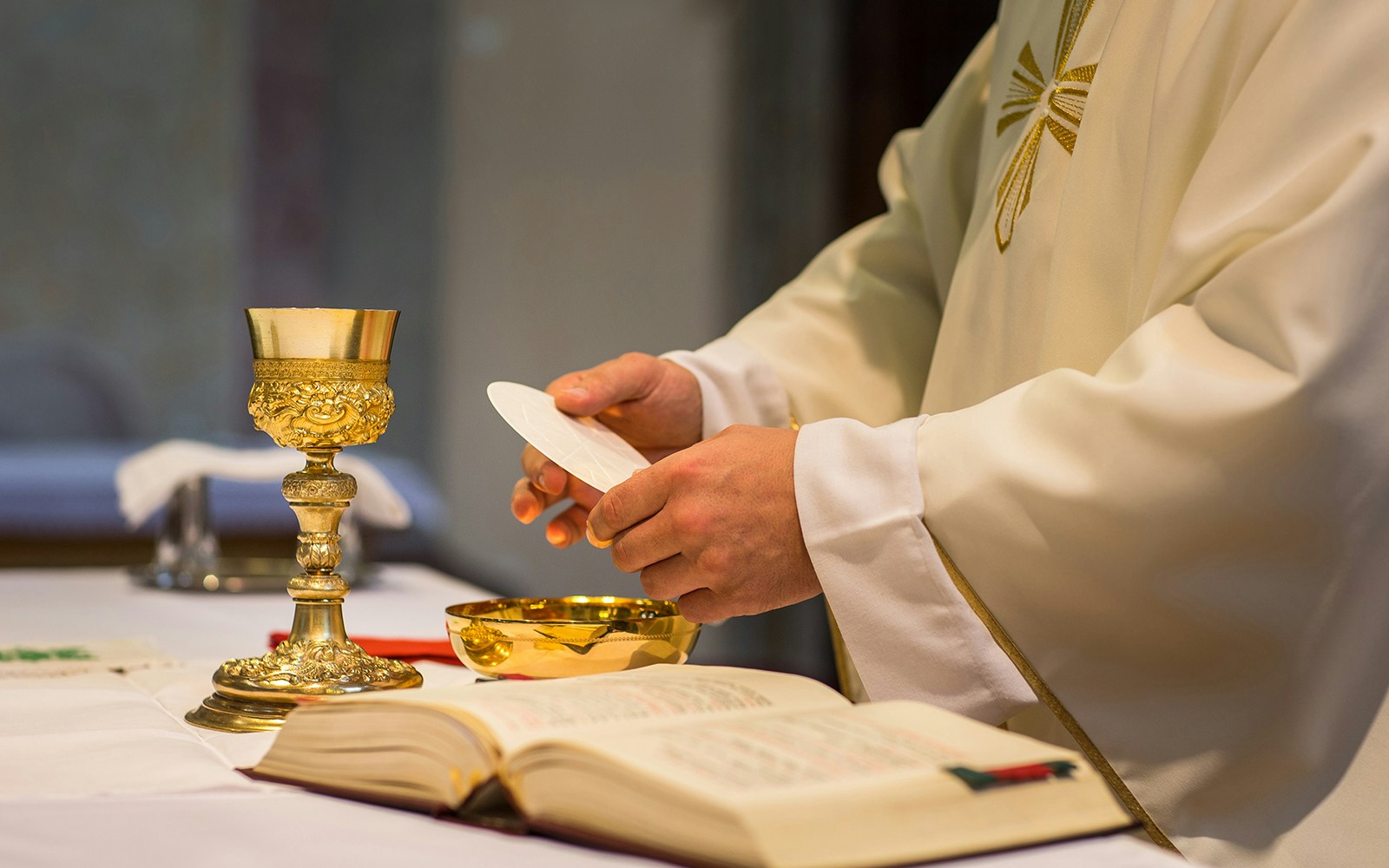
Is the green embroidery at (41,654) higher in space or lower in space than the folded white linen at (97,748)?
lower

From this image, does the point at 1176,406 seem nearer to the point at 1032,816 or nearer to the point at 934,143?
the point at 1032,816

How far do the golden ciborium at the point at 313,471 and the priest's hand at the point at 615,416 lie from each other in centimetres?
35

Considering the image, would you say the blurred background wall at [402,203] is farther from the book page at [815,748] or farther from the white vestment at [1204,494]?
the book page at [815,748]

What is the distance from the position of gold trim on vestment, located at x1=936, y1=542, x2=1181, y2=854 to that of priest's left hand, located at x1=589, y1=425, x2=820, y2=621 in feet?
0.42

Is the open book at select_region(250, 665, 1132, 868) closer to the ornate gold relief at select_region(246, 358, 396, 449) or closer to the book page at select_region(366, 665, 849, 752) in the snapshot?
the book page at select_region(366, 665, 849, 752)

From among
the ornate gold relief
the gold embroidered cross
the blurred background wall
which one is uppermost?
the gold embroidered cross

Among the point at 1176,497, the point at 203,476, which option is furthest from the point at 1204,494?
the point at 203,476

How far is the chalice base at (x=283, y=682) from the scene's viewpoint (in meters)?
1.12

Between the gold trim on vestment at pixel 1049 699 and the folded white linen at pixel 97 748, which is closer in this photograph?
the folded white linen at pixel 97 748

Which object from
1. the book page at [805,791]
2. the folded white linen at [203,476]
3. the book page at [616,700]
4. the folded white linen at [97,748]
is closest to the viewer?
the book page at [805,791]

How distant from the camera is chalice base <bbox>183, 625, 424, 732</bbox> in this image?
3.68 feet

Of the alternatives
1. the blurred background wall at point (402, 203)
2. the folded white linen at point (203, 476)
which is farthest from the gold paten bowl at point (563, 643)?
the blurred background wall at point (402, 203)

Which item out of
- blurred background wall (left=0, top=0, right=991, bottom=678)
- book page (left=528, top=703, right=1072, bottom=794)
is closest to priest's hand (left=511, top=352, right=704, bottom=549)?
book page (left=528, top=703, right=1072, bottom=794)

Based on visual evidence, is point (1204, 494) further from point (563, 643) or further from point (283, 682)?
point (283, 682)
